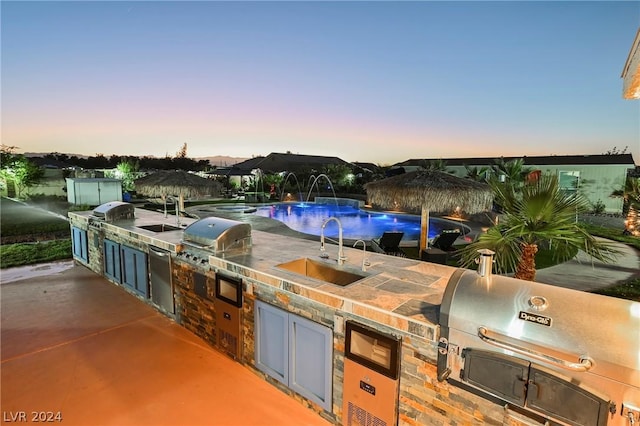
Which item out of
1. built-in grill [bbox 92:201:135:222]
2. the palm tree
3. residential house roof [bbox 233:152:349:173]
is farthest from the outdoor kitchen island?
residential house roof [bbox 233:152:349:173]

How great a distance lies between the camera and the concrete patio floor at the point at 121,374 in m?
3.31

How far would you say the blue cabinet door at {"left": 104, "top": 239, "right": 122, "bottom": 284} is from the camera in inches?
260

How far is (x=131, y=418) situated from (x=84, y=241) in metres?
6.26

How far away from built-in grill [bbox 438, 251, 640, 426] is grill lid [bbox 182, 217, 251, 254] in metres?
2.99

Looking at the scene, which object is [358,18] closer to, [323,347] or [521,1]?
[521,1]

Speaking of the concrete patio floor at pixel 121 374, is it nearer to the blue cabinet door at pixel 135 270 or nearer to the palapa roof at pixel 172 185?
the blue cabinet door at pixel 135 270

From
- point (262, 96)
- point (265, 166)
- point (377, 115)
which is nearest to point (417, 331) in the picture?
point (262, 96)

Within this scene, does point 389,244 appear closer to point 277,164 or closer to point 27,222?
point 27,222

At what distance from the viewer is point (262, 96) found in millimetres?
17203

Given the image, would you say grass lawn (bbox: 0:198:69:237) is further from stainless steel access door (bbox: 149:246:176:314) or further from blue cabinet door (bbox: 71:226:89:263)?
stainless steel access door (bbox: 149:246:176:314)

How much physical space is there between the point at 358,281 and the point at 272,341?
124 centimetres

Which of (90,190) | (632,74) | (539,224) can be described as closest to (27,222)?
(90,190)

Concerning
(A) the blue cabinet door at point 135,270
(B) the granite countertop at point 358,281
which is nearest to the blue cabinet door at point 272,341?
(B) the granite countertop at point 358,281

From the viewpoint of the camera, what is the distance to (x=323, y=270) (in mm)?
4164
